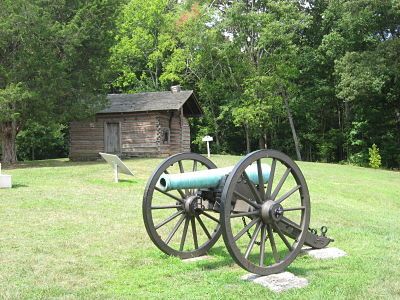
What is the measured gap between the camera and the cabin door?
99.2 ft

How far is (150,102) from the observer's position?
30.2m

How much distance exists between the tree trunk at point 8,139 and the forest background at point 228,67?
0.20 ft

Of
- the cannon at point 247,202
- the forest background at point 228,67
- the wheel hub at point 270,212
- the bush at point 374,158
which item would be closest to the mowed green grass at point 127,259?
the cannon at point 247,202

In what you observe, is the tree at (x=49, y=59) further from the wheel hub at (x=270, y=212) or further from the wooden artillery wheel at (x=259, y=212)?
the wheel hub at (x=270, y=212)

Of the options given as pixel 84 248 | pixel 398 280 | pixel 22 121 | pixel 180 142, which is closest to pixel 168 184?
pixel 84 248

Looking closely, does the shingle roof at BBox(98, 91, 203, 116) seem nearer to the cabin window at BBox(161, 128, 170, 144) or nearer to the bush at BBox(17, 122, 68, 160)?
the cabin window at BBox(161, 128, 170, 144)

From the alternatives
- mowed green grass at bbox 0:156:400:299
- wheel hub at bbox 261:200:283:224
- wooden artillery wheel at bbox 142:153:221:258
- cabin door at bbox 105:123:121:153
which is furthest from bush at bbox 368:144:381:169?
wheel hub at bbox 261:200:283:224

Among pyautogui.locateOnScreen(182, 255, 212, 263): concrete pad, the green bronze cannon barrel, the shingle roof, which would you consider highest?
the shingle roof

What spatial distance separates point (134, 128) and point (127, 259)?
75.9 ft

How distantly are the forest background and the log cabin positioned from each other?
218 cm

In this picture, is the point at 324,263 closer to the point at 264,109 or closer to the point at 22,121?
the point at 22,121

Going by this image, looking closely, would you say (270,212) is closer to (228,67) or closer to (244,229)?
(244,229)

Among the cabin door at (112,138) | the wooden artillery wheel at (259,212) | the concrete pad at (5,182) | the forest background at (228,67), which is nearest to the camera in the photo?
the wooden artillery wheel at (259,212)

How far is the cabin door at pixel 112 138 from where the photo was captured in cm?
3025
